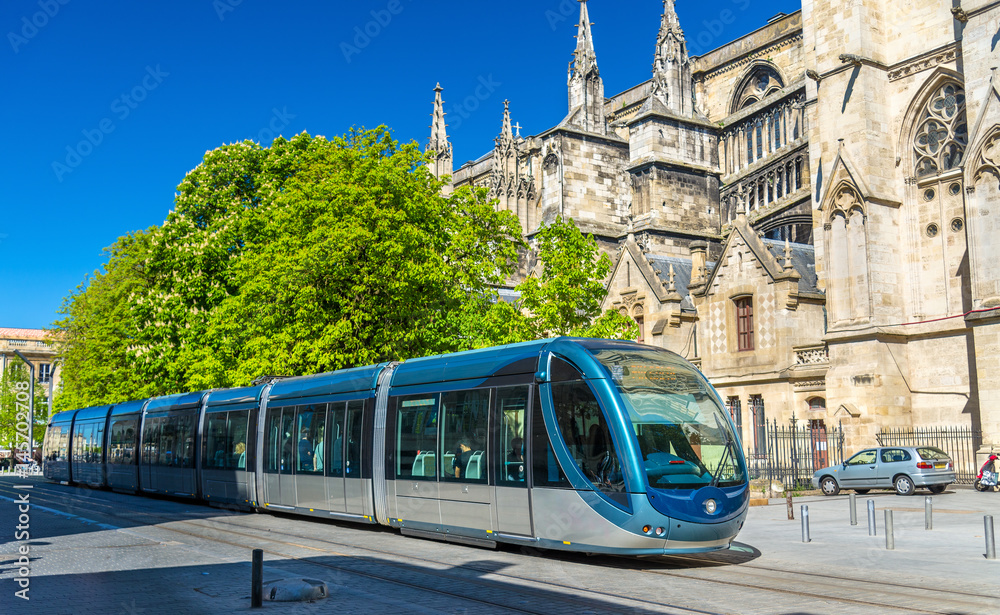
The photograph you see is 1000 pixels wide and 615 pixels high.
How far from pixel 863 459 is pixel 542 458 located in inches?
584

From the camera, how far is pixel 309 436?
55.3ft

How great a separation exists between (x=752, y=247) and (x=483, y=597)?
997 inches

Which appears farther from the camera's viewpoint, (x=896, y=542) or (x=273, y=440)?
(x=273, y=440)

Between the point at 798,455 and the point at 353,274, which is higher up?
the point at 353,274

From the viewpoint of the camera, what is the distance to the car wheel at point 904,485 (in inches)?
875

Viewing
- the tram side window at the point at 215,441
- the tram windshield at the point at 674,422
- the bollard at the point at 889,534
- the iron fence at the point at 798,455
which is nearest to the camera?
the tram windshield at the point at 674,422

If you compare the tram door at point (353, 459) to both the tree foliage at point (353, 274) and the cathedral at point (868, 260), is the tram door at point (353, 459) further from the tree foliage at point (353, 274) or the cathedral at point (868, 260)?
the cathedral at point (868, 260)

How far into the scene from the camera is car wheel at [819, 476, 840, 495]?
23672 millimetres

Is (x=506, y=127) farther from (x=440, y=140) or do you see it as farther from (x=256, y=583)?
(x=256, y=583)

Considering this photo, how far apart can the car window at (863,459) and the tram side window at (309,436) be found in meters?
14.5

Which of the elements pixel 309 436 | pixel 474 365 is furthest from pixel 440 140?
pixel 474 365

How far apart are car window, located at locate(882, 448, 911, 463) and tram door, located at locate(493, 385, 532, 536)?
1445 cm

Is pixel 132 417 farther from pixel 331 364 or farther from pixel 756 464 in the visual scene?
pixel 756 464

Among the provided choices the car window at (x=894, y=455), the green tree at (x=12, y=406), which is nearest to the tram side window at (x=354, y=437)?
the car window at (x=894, y=455)
